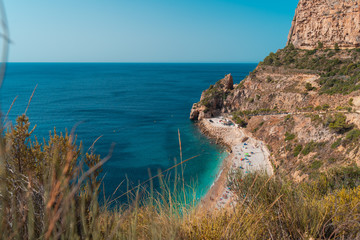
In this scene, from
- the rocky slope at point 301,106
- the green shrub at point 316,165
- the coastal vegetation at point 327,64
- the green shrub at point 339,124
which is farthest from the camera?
the coastal vegetation at point 327,64

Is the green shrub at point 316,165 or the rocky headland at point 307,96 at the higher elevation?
the rocky headland at point 307,96

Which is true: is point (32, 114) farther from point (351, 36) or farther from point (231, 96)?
point (351, 36)

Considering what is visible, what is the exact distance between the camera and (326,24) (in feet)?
103

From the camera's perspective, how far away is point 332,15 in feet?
100

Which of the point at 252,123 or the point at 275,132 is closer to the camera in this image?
the point at 275,132

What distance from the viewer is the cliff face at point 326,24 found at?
94.1 ft

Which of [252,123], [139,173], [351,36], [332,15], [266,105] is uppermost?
[332,15]

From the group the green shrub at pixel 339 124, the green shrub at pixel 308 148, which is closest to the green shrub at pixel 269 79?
the green shrub at pixel 339 124

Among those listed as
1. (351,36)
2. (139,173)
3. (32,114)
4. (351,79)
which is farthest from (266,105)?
(32,114)

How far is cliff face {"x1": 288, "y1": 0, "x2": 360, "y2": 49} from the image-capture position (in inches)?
1129

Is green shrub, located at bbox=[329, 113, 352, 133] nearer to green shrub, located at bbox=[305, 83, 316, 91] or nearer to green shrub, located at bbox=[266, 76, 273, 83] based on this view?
green shrub, located at bbox=[305, 83, 316, 91]

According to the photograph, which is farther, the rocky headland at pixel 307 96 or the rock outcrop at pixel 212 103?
the rock outcrop at pixel 212 103

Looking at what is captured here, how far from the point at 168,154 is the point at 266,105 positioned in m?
15.1

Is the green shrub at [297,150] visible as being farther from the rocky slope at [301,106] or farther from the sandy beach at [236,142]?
the sandy beach at [236,142]
